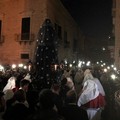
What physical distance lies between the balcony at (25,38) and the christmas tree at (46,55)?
17454 mm

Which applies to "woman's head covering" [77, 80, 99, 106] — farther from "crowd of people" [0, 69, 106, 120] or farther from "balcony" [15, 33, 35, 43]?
"balcony" [15, 33, 35, 43]

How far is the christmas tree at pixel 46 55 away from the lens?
35.5 feet

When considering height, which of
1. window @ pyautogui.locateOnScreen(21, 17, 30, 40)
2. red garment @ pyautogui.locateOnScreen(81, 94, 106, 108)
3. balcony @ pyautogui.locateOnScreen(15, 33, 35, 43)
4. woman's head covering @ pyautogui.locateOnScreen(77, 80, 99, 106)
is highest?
window @ pyautogui.locateOnScreen(21, 17, 30, 40)

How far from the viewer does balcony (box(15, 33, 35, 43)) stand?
28356 mm

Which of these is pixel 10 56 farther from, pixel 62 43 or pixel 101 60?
pixel 101 60

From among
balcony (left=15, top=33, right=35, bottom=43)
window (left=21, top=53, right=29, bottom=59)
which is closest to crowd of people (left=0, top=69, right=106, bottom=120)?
balcony (left=15, top=33, right=35, bottom=43)

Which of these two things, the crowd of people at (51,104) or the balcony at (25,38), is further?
the balcony at (25,38)

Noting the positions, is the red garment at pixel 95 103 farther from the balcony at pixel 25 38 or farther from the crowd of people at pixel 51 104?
the balcony at pixel 25 38

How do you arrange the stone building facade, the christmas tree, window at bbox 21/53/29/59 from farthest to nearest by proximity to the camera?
window at bbox 21/53/29/59 → the stone building facade → the christmas tree

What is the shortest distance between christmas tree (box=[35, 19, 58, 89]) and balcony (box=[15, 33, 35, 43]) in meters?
17.5

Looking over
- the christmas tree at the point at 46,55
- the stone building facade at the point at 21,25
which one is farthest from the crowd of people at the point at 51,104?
the stone building facade at the point at 21,25

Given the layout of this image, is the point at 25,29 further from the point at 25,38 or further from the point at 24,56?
the point at 24,56

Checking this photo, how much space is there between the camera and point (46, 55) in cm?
1091

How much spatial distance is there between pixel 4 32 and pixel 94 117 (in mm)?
23241
